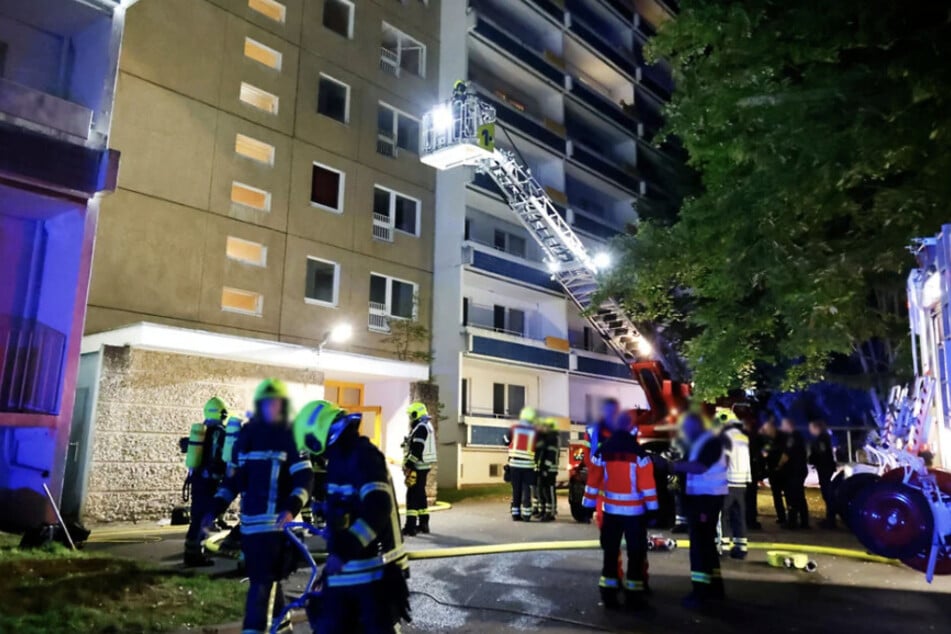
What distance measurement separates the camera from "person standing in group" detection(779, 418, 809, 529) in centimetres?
1167

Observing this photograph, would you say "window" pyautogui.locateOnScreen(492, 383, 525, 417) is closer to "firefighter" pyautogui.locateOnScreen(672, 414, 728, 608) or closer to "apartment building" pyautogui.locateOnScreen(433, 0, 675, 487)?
"apartment building" pyautogui.locateOnScreen(433, 0, 675, 487)

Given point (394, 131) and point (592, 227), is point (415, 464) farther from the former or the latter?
point (592, 227)

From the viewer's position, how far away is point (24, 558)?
7.43 m

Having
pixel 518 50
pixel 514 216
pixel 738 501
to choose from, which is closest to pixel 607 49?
pixel 518 50

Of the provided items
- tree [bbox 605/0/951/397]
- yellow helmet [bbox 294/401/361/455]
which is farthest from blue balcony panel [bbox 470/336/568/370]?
yellow helmet [bbox 294/401/361/455]

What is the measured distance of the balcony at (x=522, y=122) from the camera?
2288 cm

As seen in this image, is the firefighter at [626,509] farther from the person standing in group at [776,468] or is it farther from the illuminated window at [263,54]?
the illuminated window at [263,54]

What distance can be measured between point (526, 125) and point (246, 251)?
36.7 feet

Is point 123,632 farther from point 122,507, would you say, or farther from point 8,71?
point 8,71

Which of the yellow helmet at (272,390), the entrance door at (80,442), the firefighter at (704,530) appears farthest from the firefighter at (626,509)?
the entrance door at (80,442)

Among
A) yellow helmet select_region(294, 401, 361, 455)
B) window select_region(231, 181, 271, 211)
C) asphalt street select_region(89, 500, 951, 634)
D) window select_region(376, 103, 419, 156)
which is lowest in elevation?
asphalt street select_region(89, 500, 951, 634)

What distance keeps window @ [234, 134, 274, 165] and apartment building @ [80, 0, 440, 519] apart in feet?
0.12

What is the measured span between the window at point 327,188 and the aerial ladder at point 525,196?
116 inches

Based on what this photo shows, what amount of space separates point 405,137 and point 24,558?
1682cm
